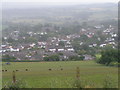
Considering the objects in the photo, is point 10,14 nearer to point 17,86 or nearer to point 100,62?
point 100,62

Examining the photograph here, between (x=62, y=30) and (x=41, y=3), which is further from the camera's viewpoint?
(x=41, y=3)

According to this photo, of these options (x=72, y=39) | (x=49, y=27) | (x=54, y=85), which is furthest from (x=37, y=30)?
(x=54, y=85)

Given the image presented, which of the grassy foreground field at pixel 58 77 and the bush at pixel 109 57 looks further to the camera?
the bush at pixel 109 57

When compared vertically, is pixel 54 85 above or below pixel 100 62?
above

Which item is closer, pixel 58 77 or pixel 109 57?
pixel 58 77

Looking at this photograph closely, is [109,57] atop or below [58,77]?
below

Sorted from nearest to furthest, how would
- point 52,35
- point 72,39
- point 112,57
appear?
point 112,57, point 72,39, point 52,35

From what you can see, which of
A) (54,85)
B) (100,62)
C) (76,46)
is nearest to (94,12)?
(76,46)

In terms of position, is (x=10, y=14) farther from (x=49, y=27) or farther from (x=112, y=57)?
(x=112, y=57)

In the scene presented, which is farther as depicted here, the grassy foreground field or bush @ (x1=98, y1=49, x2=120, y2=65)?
bush @ (x1=98, y1=49, x2=120, y2=65)

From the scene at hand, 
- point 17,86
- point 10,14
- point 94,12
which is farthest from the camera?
point 94,12
